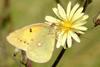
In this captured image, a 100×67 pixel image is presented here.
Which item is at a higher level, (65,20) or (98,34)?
(65,20)

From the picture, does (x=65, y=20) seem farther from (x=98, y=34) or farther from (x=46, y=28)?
(x=98, y=34)

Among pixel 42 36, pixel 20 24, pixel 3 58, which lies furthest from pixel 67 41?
pixel 20 24

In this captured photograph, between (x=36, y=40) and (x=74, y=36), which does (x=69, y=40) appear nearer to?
(x=74, y=36)

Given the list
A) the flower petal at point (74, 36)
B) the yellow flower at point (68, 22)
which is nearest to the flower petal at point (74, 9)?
the yellow flower at point (68, 22)

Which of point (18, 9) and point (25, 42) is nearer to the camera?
point (25, 42)

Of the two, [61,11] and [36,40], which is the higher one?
[61,11]

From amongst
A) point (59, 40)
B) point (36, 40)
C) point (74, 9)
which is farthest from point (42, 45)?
point (74, 9)
